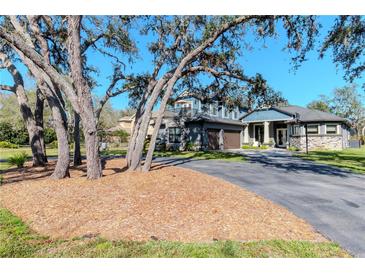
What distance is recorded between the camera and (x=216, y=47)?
11.3 m

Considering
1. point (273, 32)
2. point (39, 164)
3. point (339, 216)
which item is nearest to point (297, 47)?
point (273, 32)

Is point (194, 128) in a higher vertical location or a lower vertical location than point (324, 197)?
higher

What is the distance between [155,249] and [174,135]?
70.8ft

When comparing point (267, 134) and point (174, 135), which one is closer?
point (174, 135)

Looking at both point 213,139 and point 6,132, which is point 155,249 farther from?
point 6,132

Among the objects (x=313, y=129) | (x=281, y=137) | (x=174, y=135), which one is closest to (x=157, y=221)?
(x=174, y=135)

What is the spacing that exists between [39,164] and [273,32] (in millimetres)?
11562

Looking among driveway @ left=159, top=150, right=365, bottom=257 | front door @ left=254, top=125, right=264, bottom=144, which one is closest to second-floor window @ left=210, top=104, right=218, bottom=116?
front door @ left=254, top=125, right=264, bottom=144

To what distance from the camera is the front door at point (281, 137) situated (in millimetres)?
29188

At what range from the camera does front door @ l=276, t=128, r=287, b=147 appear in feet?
95.8

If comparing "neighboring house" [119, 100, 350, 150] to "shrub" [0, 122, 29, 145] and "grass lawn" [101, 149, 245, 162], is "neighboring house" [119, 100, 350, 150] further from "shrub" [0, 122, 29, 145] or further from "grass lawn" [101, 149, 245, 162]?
"shrub" [0, 122, 29, 145]

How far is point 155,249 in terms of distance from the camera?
3387 mm

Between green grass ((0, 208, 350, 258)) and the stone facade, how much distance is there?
24557 mm
